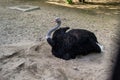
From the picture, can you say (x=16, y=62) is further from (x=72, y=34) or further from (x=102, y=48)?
(x=102, y=48)

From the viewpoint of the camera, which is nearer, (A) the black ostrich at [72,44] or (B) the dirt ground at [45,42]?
(B) the dirt ground at [45,42]

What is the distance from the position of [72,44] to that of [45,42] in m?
0.80

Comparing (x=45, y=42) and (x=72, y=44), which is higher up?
(x=72, y=44)

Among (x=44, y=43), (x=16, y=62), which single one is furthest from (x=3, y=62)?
(x=44, y=43)

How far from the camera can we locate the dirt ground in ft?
11.7

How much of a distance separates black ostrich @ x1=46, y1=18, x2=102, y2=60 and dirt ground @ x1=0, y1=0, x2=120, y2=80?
103 millimetres

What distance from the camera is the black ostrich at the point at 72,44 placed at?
428 centimetres

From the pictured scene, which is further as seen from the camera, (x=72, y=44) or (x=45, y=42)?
(x=45, y=42)

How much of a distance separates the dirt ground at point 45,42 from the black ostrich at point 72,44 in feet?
0.34

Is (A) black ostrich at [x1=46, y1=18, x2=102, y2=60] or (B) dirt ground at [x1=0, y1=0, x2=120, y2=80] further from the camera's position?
(A) black ostrich at [x1=46, y1=18, x2=102, y2=60]

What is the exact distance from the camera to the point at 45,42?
496 centimetres

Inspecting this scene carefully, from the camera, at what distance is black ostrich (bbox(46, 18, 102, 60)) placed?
14.0 feet

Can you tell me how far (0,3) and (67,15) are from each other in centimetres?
242

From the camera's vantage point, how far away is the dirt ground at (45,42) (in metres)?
3.56
